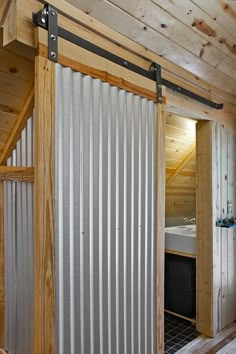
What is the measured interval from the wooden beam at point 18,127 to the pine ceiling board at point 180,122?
53.7 inches

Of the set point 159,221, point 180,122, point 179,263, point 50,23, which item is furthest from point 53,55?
point 179,263

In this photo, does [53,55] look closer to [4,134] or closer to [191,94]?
[4,134]

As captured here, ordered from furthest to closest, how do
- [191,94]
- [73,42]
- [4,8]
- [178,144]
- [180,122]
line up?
[178,144] → [180,122] → [191,94] → [73,42] → [4,8]

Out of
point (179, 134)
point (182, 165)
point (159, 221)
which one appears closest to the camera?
point (159, 221)

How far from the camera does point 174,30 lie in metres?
1.71

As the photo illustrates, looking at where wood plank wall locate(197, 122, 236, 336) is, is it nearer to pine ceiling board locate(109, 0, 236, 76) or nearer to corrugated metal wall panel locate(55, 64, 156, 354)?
pine ceiling board locate(109, 0, 236, 76)

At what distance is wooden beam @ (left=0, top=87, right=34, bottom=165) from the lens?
1.52 metres

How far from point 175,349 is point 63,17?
2419 millimetres

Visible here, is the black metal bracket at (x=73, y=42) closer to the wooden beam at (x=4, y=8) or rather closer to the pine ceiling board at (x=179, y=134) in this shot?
the wooden beam at (x=4, y=8)

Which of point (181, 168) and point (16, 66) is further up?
point (16, 66)

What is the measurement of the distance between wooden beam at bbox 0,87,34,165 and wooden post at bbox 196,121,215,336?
1.58 m

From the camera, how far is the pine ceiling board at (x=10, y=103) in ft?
4.88

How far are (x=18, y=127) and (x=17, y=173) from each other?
10.4 inches

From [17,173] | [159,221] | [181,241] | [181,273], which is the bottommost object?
[181,273]
